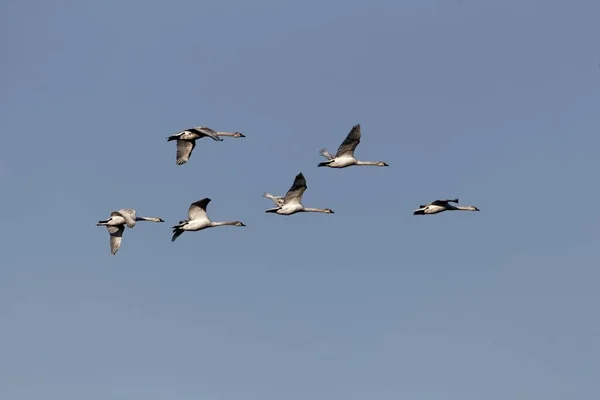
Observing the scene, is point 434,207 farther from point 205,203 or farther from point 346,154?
point 205,203

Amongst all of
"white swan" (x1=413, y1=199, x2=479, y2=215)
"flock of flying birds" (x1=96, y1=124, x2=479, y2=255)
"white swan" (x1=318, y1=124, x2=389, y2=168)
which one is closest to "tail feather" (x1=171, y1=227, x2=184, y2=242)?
"flock of flying birds" (x1=96, y1=124, x2=479, y2=255)

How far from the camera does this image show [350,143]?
10419cm

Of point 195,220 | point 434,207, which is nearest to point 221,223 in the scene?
point 195,220

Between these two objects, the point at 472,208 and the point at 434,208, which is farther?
the point at 472,208

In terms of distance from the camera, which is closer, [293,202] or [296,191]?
[296,191]

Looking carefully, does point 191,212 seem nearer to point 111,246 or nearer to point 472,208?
point 111,246

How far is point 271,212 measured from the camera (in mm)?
102375

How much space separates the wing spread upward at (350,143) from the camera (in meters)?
104

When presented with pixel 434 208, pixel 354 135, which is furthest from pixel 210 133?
pixel 434 208

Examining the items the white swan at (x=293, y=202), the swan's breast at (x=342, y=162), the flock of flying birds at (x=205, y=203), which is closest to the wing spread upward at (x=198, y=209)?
the flock of flying birds at (x=205, y=203)

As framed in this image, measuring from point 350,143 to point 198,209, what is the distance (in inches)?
496

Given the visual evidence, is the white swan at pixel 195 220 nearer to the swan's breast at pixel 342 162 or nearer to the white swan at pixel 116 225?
the white swan at pixel 116 225

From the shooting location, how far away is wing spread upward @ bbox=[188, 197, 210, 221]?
100250 mm

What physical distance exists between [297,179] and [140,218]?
52.3ft
